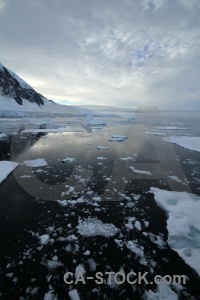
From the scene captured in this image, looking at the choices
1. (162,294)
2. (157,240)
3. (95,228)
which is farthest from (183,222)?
(95,228)

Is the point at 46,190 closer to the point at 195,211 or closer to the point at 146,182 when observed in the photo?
the point at 146,182

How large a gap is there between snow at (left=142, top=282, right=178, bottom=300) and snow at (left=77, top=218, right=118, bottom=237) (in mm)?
1144

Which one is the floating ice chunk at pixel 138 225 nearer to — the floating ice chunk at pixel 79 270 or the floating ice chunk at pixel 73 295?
the floating ice chunk at pixel 79 270

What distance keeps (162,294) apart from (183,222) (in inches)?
66.2

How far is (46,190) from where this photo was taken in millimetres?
5055

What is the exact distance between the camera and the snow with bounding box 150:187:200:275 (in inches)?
119

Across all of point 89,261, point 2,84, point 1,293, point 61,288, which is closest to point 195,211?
point 89,261

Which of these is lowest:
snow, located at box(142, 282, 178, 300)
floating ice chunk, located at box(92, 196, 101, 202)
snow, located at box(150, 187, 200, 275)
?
floating ice chunk, located at box(92, 196, 101, 202)

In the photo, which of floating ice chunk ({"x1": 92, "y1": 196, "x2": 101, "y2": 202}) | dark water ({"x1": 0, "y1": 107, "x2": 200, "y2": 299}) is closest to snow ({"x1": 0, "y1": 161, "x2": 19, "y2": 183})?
dark water ({"x1": 0, "y1": 107, "x2": 200, "y2": 299})

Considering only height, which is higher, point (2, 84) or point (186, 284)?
point (2, 84)

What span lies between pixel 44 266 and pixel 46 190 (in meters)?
2.50

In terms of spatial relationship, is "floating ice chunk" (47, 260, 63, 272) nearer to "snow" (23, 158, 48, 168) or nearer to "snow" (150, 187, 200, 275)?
"snow" (150, 187, 200, 275)

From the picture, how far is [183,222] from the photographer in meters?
3.76

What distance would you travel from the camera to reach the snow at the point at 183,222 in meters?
3.03
